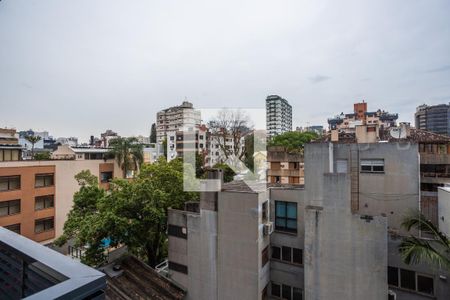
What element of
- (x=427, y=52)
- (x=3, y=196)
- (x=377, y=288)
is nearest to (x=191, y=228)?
(x=377, y=288)

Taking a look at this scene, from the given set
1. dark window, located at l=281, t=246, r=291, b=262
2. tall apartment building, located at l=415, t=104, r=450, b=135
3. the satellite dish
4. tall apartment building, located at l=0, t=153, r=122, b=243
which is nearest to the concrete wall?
dark window, located at l=281, t=246, r=291, b=262

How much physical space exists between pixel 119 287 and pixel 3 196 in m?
11.3

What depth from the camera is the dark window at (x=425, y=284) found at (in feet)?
27.2

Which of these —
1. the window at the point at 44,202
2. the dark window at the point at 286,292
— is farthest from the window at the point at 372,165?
the window at the point at 44,202

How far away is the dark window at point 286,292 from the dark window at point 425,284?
439 centimetres

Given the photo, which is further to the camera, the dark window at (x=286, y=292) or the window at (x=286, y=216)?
the window at (x=286, y=216)

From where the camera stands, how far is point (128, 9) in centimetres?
793

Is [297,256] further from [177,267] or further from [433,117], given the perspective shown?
[433,117]

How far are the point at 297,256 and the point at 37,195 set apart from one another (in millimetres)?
16809

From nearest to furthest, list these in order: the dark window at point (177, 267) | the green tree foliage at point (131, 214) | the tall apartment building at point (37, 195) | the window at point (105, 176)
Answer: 1. the green tree foliage at point (131, 214)
2. the dark window at point (177, 267)
3. the tall apartment building at point (37, 195)
4. the window at point (105, 176)

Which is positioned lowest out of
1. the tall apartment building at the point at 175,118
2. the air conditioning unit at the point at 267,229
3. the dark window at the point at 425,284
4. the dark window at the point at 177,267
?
the dark window at the point at 177,267

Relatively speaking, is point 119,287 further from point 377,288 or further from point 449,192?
point 449,192

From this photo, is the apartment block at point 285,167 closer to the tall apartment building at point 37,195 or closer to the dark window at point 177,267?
the dark window at point 177,267

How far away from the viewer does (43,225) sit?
57.4 ft
